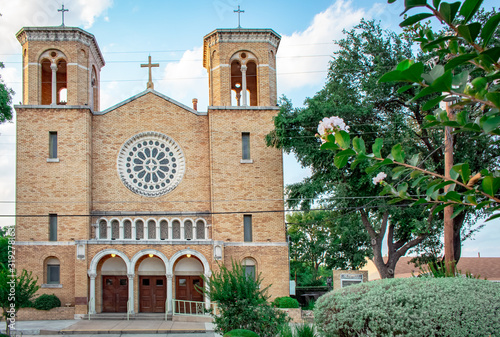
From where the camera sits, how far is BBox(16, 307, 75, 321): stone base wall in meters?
25.9

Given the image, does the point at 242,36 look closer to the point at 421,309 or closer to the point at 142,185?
the point at 142,185

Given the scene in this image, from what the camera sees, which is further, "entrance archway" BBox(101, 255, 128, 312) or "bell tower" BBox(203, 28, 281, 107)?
"bell tower" BBox(203, 28, 281, 107)

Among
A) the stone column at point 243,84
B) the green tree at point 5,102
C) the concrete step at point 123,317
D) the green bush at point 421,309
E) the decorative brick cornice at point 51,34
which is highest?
the decorative brick cornice at point 51,34

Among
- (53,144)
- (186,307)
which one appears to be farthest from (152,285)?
(53,144)

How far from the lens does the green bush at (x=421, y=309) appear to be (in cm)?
940

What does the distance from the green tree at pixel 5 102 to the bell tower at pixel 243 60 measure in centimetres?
1016

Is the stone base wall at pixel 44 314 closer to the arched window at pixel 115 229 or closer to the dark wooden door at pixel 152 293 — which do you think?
the dark wooden door at pixel 152 293

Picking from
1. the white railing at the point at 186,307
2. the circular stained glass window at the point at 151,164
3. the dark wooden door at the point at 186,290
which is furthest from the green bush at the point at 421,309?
the circular stained glass window at the point at 151,164

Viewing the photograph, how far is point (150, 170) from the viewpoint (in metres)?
29.5

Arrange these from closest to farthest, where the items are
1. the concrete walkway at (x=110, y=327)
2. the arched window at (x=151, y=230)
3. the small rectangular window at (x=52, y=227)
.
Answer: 1. the concrete walkway at (x=110, y=327)
2. the small rectangular window at (x=52, y=227)
3. the arched window at (x=151, y=230)

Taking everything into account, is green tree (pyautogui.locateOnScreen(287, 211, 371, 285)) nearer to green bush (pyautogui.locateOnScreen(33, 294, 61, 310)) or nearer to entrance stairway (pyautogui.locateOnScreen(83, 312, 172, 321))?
entrance stairway (pyautogui.locateOnScreen(83, 312, 172, 321))

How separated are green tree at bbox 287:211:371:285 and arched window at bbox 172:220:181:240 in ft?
18.8

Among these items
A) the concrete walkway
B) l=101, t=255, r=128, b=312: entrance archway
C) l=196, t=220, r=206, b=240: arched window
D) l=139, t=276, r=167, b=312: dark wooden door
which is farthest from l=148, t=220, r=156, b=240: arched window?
the concrete walkway

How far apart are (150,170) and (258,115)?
20.9 feet
